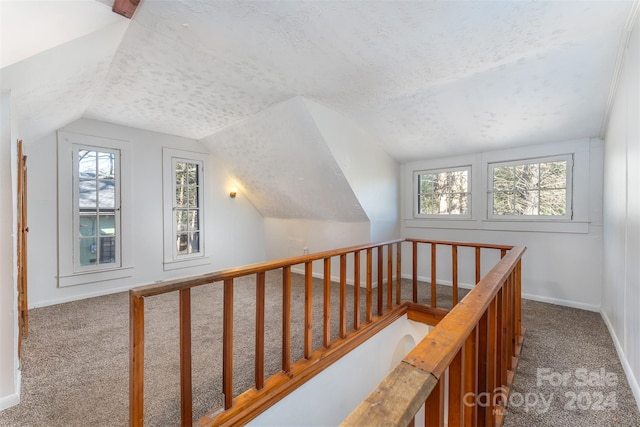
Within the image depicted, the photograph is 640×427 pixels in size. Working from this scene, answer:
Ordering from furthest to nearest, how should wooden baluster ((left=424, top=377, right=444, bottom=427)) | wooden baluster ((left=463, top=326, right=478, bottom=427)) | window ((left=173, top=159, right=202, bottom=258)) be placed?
window ((left=173, top=159, right=202, bottom=258)) < wooden baluster ((left=463, top=326, right=478, bottom=427)) < wooden baluster ((left=424, top=377, right=444, bottom=427))

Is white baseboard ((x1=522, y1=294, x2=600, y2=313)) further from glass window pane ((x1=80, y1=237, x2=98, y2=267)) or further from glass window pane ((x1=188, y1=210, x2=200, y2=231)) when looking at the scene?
glass window pane ((x1=80, y1=237, x2=98, y2=267))

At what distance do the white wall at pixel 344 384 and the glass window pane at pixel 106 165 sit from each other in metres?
3.63

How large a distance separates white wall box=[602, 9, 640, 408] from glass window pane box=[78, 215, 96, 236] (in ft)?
16.8

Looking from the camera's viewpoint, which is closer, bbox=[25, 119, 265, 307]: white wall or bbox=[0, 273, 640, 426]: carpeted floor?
bbox=[0, 273, 640, 426]: carpeted floor

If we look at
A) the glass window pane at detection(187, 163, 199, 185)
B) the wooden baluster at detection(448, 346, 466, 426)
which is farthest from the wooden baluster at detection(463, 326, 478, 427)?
the glass window pane at detection(187, 163, 199, 185)

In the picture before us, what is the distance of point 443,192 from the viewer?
432cm

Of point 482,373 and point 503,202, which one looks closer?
point 482,373

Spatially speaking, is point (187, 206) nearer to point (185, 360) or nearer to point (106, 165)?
point (106, 165)

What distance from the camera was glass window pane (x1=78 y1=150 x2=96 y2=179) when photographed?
351 cm

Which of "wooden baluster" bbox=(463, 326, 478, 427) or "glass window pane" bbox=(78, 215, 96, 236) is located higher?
"glass window pane" bbox=(78, 215, 96, 236)

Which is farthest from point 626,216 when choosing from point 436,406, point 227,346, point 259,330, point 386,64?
point 227,346

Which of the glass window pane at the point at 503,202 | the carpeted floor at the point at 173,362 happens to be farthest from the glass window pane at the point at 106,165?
the glass window pane at the point at 503,202

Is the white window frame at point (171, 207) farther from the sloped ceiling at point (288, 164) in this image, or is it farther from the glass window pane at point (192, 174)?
the sloped ceiling at point (288, 164)

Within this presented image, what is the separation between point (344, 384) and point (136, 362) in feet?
5.51
